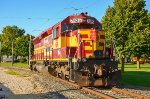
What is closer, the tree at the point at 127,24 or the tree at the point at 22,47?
the tree at the point at 127,24

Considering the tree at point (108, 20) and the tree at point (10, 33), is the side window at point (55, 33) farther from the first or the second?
the tree at point (10, 33)

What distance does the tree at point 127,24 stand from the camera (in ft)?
114

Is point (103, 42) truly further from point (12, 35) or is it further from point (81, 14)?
point (12, 35)

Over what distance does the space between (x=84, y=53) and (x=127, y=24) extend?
54.5ft

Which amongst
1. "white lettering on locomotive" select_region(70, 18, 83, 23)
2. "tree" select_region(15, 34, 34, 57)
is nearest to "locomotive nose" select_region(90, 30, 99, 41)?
"white lettering on locomotive" select_region(70, 18, 83, 23)

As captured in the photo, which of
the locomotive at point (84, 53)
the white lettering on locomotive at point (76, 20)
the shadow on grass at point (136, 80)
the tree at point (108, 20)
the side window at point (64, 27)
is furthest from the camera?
the tree at point (108, 20)

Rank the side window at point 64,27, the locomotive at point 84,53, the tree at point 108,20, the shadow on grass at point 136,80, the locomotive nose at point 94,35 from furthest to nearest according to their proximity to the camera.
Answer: the tree at point 108,20
the shadow on grass at point 136,80
the side window at point 64,27
the locomotive nose at point 94,35
the locomotive at point 84,53

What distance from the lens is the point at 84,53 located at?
1914 cm

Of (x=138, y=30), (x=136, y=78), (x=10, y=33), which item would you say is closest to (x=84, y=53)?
(x=136, y=78)

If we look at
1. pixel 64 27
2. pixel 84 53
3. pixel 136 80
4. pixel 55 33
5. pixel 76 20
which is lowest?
pixel 136 80

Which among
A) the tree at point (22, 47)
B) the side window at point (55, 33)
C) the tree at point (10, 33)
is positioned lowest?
the side window at point (55, 33)

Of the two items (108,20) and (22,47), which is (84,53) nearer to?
(108,20)

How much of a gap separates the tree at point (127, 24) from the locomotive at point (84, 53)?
13240mm

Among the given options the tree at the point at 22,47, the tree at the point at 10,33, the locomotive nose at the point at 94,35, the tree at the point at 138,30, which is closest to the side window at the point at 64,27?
the locomotive nose at the point at 94,35
